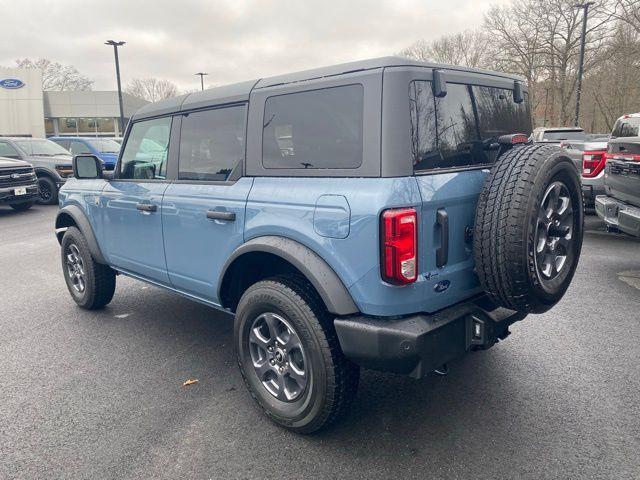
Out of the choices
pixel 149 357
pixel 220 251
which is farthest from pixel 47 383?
pixel 220 251

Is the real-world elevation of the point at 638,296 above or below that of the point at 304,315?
below

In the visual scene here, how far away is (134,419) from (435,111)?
249cm

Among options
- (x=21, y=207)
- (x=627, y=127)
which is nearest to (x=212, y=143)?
(x=627, y=127)

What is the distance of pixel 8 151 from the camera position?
1304 centimetres

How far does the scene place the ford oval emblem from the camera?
254cm

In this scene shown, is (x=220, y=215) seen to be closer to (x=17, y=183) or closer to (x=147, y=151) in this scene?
(x=147, y=151)

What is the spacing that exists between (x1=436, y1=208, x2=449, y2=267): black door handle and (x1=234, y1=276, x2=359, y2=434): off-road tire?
0.66 metres

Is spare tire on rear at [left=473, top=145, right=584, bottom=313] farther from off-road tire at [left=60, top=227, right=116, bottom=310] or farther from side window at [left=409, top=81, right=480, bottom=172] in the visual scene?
off-road tire at [left=60, top=227, right=116, bottom=310]

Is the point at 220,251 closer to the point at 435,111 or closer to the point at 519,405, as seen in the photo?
the point at 435,111

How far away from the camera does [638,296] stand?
200 inches

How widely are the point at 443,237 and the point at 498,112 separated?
44.1 inches

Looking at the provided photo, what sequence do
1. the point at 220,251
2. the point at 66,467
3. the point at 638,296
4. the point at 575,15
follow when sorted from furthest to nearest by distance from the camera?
the point at 575,15 → the point at 638,296 → the point at 220,251 → the point at 66,467

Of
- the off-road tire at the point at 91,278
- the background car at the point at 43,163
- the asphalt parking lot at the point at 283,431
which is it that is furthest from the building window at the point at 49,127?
the asphalt parking lot at the point at 283,431

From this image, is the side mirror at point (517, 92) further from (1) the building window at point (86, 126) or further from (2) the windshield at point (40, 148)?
(1) the building window at point (86, 126)
